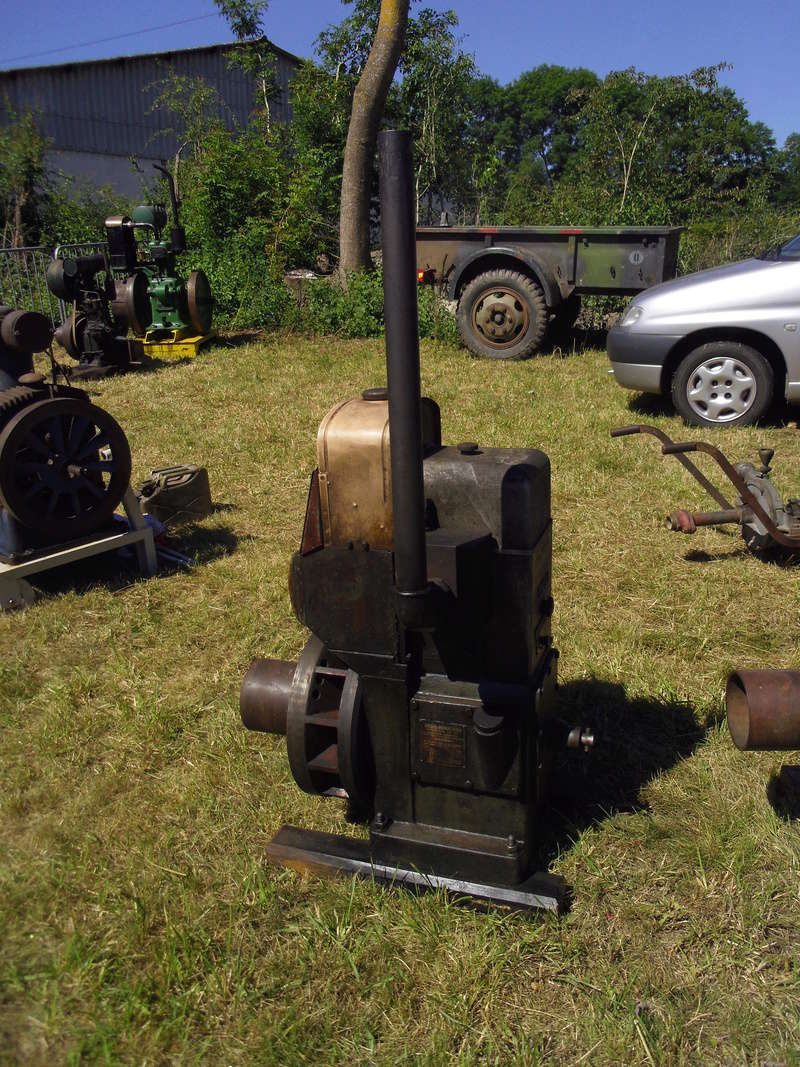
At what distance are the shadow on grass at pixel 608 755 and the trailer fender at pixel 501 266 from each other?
6196 millimetres

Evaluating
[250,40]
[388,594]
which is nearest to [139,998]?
[388,594]

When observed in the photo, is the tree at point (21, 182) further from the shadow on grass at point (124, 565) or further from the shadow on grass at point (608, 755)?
the shadow on grass at point (608, 755)

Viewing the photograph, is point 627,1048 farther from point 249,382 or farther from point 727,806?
point 249,382

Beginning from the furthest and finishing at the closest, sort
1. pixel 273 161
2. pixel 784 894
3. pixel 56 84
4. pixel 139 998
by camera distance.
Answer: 1. pixel 56 84
2. pixel 273 161
3. pixel 784 894
4. pixel 139 998

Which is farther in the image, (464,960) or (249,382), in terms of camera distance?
(249,382)

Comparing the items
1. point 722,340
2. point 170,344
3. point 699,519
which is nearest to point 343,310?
point 170,344

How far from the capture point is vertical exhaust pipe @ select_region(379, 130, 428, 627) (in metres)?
1.45

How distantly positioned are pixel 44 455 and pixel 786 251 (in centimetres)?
518

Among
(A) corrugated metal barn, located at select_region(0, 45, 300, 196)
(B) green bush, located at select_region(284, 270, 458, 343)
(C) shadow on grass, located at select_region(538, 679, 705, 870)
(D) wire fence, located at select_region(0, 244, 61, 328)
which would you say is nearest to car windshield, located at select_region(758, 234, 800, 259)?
(C) shadow on grass, located at select_region(538, 679, 705, 870)

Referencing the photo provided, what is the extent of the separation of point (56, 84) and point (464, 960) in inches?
1149

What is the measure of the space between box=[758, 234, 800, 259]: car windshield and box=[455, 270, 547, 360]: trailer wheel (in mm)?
2763

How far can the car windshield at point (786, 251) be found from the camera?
578 centimetres

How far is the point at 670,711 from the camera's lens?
295cm

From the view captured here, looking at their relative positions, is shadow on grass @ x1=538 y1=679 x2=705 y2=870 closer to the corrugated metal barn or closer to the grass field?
the grass field
